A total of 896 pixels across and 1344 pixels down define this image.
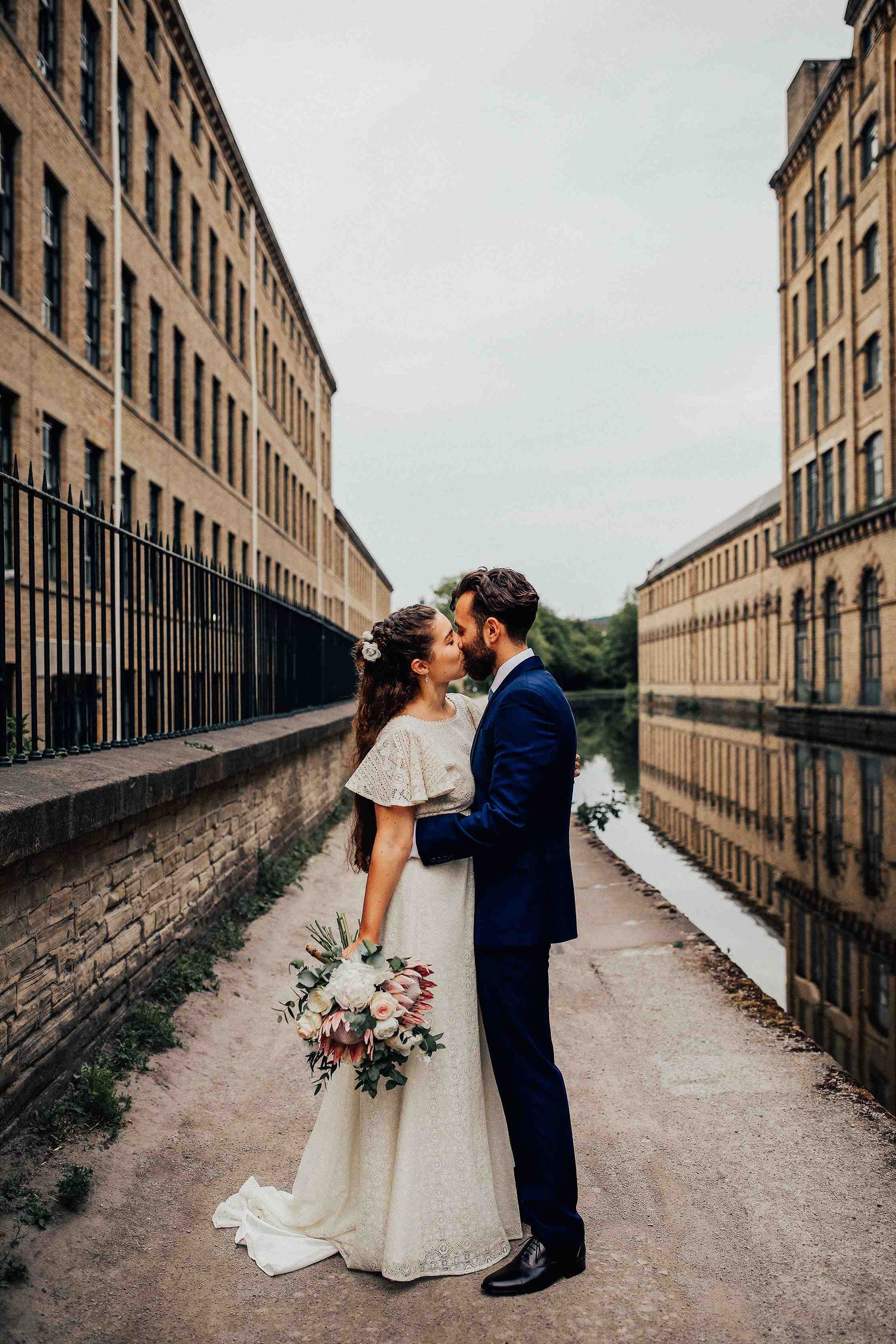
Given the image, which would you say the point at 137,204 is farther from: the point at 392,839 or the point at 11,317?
the point at 392,839

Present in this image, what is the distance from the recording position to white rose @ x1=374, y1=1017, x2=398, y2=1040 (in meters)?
3.23

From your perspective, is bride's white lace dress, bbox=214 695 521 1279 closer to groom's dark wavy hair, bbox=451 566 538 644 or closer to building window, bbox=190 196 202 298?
groom's dark wavy hair, bbox=451 566 538 644

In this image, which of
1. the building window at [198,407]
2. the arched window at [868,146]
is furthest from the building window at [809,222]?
the building window at [198,407]

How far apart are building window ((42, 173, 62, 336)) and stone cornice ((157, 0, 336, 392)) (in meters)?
8.66

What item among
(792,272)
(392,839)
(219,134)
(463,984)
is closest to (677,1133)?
(463,984)

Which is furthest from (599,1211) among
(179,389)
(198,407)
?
(198,407)

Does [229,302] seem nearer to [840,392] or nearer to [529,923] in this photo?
[840,392]

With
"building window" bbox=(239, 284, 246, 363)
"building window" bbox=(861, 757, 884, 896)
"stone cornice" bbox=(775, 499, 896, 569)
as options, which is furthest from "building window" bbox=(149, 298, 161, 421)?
"stone cornice" bbox=(775, 499, 896, 569)

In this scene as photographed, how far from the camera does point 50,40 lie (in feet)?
57.9

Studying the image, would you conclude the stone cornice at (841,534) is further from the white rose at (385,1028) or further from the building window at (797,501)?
the white rose at (385,1028)

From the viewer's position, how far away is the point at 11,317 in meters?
15.6

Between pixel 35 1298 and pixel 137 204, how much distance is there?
22105 millimetres

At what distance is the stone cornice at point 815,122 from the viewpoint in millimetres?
38469

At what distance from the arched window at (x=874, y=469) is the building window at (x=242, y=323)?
68.5 ft
